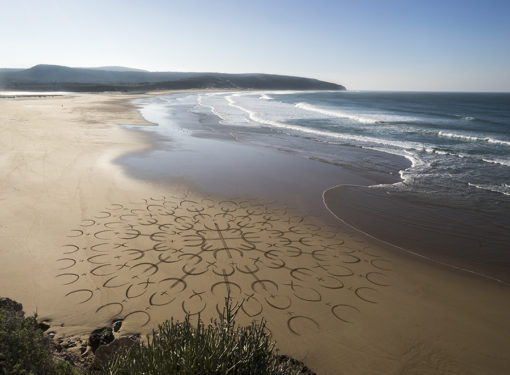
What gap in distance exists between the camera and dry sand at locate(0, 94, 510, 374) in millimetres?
3635

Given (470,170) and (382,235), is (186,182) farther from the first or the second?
(470,170)

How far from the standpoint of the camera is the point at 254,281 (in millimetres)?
4633

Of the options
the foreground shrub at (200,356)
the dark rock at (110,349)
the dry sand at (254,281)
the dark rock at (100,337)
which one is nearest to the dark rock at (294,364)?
the dry sand at (254,281)

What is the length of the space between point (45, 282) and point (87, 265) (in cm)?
58

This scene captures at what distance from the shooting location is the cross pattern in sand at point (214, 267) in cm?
406

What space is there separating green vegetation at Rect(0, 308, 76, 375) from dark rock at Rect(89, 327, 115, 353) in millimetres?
727

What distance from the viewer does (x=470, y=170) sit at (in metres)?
13.1

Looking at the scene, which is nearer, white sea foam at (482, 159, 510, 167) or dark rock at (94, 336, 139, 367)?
dark rock at (94, 336, 139, 367)

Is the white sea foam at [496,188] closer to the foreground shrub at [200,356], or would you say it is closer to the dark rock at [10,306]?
the foreground shrub at [200,356]

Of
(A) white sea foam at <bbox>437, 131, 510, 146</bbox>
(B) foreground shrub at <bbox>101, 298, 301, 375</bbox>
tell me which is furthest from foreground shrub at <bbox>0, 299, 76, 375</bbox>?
(A) white sea foam at <bbox>437, 131, 510, 146</bbox>

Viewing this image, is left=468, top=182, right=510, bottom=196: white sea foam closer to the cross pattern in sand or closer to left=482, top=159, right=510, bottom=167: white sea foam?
Answer: left=482, top=159, right=510, bottom=167: white sea foam

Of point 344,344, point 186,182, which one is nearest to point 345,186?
point 186,182

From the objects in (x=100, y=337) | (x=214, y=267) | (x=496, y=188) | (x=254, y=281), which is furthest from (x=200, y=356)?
(x=496, y=188)

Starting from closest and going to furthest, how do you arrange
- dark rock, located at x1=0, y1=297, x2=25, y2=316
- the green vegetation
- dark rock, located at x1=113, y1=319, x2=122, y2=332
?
the green vegetation
dark rock, located at x1=0, y1=297, x2=25, y2=316
dark rock, located at x1=113, y1=319, x2=122, y2=332
